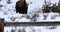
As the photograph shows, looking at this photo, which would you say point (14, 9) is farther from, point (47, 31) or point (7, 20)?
point (47, 31)

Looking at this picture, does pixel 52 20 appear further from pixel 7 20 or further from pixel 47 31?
pixel 7 20

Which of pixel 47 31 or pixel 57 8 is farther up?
pixel 57 8

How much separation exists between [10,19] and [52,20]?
1.00ft

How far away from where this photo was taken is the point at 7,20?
2.45 m

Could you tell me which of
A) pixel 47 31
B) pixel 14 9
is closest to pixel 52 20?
pixel 47 31

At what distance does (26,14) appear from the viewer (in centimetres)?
246

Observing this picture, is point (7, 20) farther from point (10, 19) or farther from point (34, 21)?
point (34, 21)

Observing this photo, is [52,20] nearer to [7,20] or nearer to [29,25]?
[29,25]

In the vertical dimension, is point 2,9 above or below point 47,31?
above

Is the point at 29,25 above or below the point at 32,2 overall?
below

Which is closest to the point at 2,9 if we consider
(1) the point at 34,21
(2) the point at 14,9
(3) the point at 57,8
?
(2) the point at 14,9

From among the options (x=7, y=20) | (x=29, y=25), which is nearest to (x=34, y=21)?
(x=29, y=25)

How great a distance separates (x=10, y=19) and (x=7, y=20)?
0.08 ft

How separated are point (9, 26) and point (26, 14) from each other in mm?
152
